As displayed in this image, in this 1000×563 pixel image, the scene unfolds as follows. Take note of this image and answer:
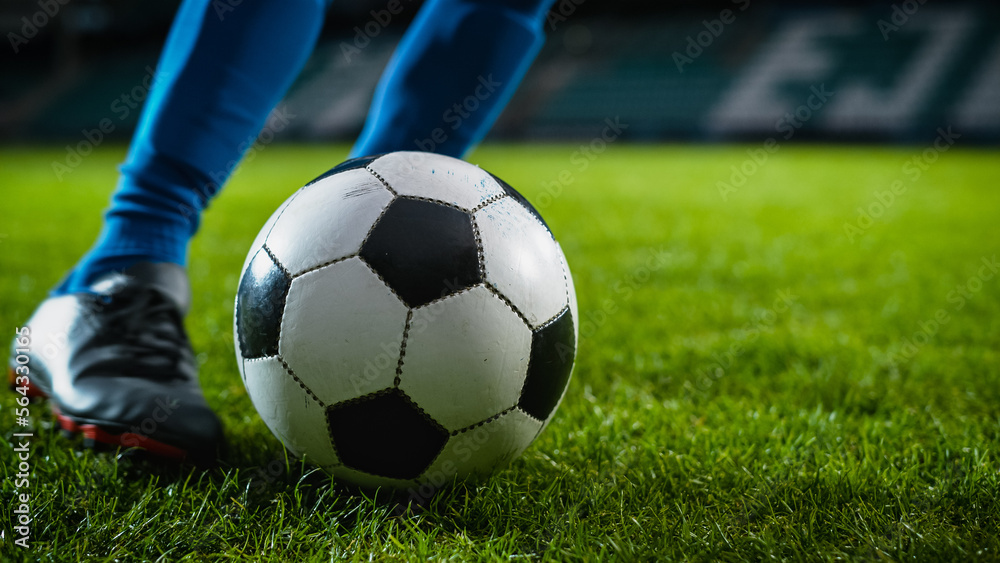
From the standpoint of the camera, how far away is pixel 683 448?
135cm

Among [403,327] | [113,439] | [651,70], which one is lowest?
[651,70]

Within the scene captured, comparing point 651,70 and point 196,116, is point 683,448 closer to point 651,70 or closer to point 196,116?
point 196,116

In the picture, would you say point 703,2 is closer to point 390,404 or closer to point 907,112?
point 907,112

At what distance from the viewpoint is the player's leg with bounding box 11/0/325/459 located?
4.21 feet

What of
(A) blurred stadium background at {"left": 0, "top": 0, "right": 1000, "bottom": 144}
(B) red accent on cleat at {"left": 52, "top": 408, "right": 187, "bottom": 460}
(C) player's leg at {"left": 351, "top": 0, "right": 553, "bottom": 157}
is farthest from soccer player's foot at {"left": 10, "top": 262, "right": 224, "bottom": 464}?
(A) blurred stadium background at {"left": 0, "top": 0, "right": 1000, "bottom": 144}

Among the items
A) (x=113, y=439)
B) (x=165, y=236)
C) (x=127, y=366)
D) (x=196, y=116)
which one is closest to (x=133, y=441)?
(x=113, y=439)

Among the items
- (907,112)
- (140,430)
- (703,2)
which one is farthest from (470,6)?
(703,2)

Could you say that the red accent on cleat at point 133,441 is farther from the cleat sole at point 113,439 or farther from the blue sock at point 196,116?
the blue sock at point 196,116

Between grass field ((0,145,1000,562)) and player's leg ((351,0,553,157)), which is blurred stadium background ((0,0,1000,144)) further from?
player's leg ((351,0,553,157))

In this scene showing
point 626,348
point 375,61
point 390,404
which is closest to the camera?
point 390,404

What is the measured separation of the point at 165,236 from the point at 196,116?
0.92ft

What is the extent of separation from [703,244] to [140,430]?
3.25 meters

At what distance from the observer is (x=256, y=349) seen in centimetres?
113

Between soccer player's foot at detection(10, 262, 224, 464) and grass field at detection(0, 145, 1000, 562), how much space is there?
0.20ft
